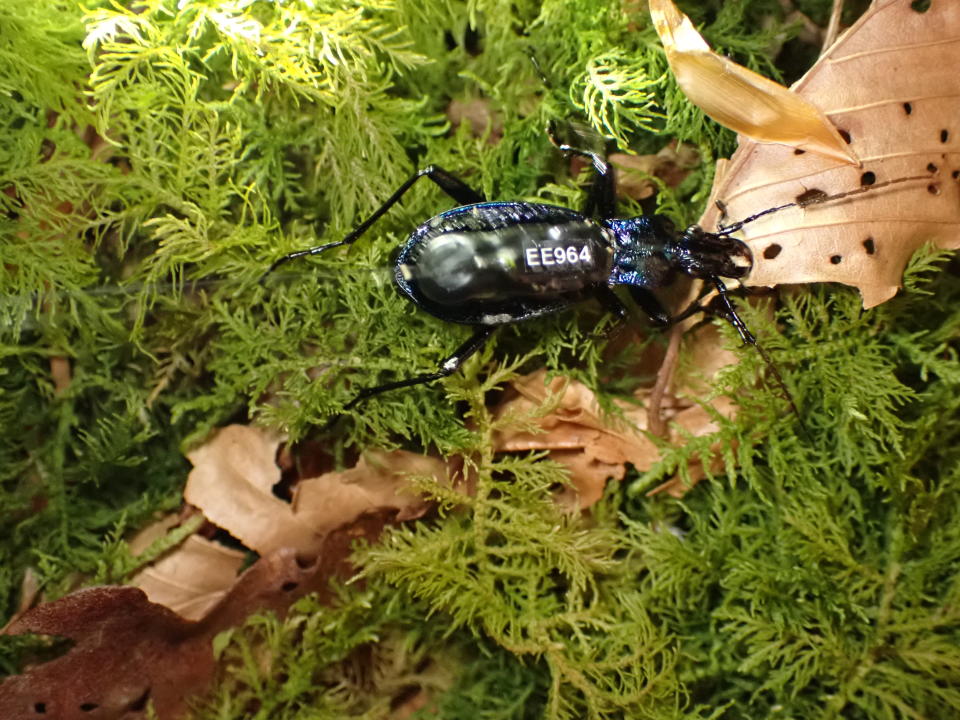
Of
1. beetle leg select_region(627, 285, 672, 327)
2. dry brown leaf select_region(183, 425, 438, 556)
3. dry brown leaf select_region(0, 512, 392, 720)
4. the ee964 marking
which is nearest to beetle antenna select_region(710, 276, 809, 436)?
beetle leg select_region(627, 285, 672, 327)

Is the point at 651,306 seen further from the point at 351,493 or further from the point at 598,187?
the point at 351,493

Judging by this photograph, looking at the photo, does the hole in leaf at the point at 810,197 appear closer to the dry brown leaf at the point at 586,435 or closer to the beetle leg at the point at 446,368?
the dry brown leaf at the point at 586,435

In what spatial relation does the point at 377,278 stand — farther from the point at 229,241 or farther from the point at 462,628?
the point at 462,628

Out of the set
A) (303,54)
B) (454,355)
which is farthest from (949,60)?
(303,54)

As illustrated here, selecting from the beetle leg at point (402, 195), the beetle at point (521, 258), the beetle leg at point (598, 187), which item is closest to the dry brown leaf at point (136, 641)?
the beetle at point (521, 258)

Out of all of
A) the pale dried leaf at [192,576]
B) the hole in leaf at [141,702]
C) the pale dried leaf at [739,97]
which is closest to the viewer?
the pale dried leaf at [739,97]

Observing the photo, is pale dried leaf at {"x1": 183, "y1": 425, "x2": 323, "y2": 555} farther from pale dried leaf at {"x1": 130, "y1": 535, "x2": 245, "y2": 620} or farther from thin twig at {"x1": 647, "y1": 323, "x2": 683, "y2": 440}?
thin twig at {"x1": 647, "y1": 323, "x2": 683, "y2": 440}

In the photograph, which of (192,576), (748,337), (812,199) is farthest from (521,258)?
(192,576)
